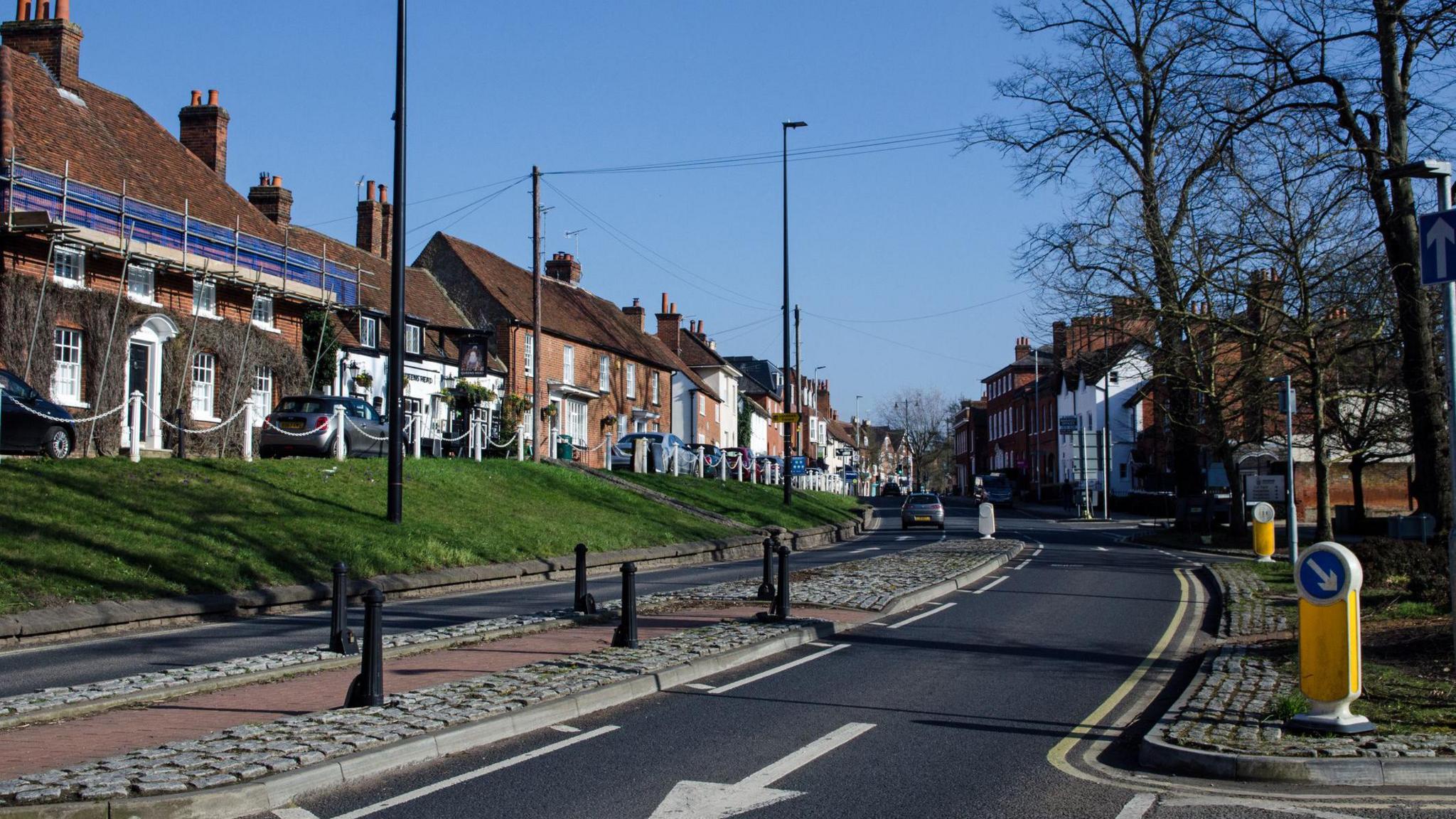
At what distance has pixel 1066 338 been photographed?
28734 millimetres

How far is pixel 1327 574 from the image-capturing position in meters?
7.85

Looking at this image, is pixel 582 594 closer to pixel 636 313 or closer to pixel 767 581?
pixel 767 581

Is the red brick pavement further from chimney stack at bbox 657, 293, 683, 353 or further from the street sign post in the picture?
chimney stack at bbox 657, 293, 683, 353

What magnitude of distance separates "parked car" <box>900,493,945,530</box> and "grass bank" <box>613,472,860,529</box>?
7.40ft

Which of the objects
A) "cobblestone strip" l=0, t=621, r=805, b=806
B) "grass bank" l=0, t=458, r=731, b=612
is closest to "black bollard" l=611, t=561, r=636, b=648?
"cobblestone strip" l=0, t=621, r=805, b=806

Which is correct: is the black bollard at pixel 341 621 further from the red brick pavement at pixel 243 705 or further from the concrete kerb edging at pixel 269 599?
the concrete kerb edging at pixel 269 599

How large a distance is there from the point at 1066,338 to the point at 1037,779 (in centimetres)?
2304

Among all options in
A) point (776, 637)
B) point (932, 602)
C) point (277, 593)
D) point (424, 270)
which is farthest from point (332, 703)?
point (424, 270)

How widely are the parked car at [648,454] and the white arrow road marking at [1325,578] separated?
106ft

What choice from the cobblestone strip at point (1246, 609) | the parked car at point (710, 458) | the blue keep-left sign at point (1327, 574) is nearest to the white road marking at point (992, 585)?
the cobblestone strip at point (1246, 609)

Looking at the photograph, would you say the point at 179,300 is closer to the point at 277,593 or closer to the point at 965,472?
the point at 277,593

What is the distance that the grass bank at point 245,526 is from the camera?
14.4 metres

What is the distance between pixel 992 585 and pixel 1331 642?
11672 mm

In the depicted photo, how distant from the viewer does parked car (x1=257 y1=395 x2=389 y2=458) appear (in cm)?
2577
